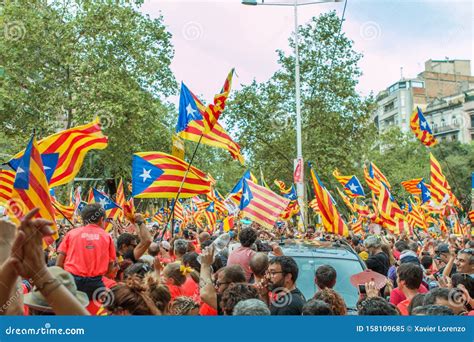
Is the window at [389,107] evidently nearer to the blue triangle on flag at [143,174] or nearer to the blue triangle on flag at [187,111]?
the blue triangle on flag at [187,111]

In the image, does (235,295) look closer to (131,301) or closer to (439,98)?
(131,301)

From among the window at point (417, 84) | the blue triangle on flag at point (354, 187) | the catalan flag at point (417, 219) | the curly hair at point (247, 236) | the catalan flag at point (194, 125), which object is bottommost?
the catalan flag at point (417, 219)

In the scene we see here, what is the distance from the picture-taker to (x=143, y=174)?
9.21 m

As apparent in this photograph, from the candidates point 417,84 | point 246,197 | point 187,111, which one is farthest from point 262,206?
point 417,84

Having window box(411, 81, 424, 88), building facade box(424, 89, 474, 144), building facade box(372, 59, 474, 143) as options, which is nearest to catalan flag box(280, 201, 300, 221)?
building facade box(424, 89, 474, 144)

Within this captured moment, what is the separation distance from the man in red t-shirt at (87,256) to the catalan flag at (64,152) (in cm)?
227

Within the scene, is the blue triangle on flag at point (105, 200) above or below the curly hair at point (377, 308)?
above

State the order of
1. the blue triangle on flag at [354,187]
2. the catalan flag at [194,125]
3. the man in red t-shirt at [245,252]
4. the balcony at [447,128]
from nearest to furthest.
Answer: the man in red t-shirt at [245,252] < the catalan flag at [194,125] < the blue triangle on flag at [354,187] < the balcony at [447,128]

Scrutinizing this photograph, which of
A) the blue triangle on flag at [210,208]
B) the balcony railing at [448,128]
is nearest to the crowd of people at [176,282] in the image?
the blue triangle on flag at [210,208]

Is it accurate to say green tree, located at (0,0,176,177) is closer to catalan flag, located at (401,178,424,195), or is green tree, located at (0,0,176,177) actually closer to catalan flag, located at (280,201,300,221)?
catalan flag, located at (280,201,300,221)

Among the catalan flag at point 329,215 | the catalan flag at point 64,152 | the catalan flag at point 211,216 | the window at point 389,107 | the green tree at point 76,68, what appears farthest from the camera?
the window at point 389,107

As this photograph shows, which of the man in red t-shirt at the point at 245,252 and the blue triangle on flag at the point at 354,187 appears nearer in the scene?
the man in red t-shirt at the point at 245,252

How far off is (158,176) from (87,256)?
3458 mm

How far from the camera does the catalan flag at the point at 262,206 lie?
36.8ft
